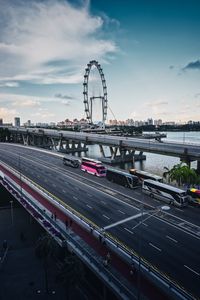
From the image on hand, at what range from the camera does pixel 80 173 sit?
7594 cm

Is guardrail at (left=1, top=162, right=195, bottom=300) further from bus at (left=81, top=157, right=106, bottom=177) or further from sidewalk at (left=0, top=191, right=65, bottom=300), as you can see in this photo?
bus at (left=81, top=157, right=106, bottom=177)

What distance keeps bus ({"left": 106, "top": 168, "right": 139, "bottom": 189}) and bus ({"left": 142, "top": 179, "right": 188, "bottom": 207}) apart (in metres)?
4.48

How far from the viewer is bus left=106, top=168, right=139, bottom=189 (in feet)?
192

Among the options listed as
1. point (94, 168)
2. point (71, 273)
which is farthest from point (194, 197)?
point (94, 168)

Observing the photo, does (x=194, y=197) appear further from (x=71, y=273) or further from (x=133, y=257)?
(x=71, y=273)

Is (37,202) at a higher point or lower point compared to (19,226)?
higher

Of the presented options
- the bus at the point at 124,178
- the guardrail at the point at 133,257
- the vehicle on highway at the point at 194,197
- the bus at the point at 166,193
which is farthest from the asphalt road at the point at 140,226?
the vehicle on highway at the point at 194,197

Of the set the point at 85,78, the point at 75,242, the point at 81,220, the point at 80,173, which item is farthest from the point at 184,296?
the point at 85,78

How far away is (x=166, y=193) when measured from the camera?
49.2 m

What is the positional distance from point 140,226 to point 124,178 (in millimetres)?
21938

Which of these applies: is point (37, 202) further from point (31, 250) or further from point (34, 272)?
point (34, 272)

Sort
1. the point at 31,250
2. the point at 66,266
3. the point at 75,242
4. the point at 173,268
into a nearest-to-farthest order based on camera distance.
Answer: the point at 66,266 < the point at 173,268 < the point at 75,242 < the point at 31,250

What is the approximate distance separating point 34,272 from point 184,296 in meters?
23.1

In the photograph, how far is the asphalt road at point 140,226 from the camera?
29172mm
